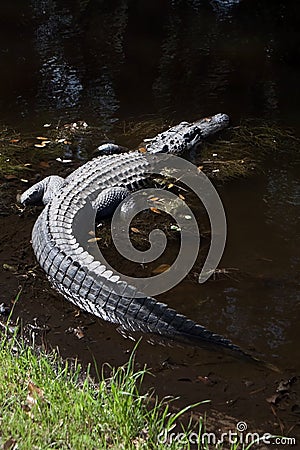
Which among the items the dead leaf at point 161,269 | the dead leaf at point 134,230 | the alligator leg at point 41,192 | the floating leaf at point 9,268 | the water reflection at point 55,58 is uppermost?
the water reflection at point 55,58

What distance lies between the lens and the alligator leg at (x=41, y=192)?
5117mm

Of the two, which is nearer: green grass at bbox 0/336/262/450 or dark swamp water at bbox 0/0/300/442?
green grass at bbox 0/336/262/450

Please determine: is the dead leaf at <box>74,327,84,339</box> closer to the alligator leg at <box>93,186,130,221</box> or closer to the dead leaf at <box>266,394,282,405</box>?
the dead leaf at <box>266,394,282,405</box>

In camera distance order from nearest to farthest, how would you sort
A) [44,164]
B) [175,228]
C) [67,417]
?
[67,417]
[175,228]
[44,164]

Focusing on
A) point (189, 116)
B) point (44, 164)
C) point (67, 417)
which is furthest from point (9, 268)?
point (189, 116)

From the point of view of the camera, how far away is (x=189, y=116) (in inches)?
275

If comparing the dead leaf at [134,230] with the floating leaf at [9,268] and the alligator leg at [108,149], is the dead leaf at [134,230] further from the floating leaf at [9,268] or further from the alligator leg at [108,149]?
the alligator leg at [108,149]

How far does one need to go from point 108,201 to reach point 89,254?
86 cm

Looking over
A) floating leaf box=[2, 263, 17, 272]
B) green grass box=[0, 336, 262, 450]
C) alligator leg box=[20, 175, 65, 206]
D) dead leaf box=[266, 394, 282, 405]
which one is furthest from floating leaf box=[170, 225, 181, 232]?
green grass box=[0, 336, 262, 450]

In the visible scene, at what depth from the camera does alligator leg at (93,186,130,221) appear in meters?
5.01

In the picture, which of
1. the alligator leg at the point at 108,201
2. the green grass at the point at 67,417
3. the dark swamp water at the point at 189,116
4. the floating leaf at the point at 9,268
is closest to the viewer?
the green grass at the point at 67,417

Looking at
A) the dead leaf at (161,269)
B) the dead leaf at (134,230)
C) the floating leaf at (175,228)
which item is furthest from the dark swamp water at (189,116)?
the dead leaf at (134,230)

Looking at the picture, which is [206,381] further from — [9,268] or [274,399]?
[9,268]

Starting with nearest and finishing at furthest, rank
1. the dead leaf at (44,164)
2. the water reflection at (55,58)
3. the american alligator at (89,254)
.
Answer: the american alligator at (89,254) → the dead leaf at (44,164) → the water reflection at (55,58)
